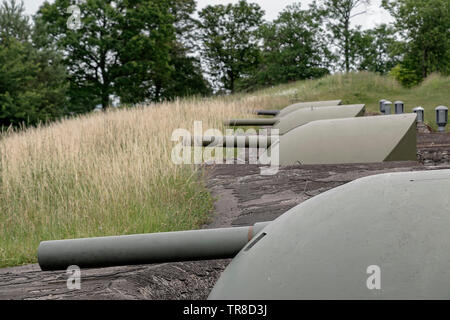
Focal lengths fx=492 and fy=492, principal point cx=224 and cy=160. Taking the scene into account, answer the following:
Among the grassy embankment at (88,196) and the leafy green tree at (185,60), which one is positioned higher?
the leafy green tree at (185,60)

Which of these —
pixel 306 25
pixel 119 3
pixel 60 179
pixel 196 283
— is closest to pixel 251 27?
pixel 306 25

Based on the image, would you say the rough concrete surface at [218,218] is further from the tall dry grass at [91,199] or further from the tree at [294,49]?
the tree at [294,49]

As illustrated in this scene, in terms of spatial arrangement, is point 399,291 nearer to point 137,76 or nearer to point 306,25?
point 137,76

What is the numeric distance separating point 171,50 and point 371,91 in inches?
735

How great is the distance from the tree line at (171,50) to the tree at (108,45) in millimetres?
56

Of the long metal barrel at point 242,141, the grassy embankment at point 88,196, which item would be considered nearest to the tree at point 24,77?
the grassy embankment at point 88,196

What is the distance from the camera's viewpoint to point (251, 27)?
127ft

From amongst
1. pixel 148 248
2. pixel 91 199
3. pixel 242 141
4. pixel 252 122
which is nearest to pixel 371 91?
pixel 252 122

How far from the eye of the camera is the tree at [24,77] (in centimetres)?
1803

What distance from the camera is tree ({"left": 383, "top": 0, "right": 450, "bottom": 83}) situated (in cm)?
3139

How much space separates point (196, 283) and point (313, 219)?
1.28m

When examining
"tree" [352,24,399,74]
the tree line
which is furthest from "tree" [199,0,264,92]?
"tree" [352,24,399,74]

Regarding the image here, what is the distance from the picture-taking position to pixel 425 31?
1265 inches

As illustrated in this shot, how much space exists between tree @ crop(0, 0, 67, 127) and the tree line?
4 centimetres
